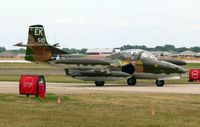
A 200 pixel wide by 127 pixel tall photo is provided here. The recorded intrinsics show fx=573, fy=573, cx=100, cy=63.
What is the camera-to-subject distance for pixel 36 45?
139ft

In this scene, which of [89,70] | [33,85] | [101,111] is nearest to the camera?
[101,111]

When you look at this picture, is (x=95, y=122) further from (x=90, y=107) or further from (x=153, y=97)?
(x=153, y=97)

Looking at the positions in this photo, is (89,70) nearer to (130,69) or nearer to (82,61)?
(82,61)

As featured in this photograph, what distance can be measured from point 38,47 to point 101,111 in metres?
21.8

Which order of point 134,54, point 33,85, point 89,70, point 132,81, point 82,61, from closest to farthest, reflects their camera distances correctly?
point 33,85
point 89,70
point 82,61
point 134,54
point 132,81

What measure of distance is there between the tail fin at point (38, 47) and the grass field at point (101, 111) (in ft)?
47.0

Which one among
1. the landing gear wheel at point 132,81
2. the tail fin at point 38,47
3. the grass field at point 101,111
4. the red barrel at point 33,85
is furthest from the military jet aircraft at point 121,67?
the red barrel at point 33,85

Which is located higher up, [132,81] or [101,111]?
[132,81]

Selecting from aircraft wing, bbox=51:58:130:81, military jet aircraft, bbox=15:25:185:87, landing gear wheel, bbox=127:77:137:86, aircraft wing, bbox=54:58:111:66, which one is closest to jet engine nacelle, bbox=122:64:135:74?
military jet aircraft, bbox=15:25:185:87

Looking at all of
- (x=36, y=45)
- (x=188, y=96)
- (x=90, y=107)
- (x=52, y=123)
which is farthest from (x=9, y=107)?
(x=36, y=45)

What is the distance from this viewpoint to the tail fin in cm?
4219

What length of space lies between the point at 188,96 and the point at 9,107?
1059 cm

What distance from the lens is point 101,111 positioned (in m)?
21.3

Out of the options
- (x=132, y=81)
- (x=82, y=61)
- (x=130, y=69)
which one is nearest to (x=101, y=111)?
(x=82, y=61)
